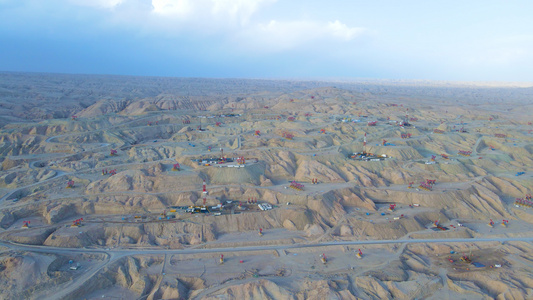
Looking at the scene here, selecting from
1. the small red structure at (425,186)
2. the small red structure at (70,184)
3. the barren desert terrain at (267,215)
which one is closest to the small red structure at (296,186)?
the barren desert terrain at (267,215)

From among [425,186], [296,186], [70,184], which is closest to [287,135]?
[296,186]

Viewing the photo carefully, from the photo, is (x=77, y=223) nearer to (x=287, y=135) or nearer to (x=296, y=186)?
(x=296, y=186)

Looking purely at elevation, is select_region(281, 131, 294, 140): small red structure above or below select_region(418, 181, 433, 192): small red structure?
above

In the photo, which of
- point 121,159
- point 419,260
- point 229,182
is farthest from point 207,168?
point 419,260

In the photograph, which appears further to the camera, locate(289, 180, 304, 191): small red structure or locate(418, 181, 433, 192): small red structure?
locate(418, 181, 433, 192): small red structure

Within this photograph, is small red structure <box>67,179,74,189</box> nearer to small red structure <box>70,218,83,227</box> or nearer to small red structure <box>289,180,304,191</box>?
small red structure <box>70,218,83,227</box>

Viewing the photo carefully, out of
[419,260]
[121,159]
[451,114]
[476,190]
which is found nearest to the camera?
[419,260]

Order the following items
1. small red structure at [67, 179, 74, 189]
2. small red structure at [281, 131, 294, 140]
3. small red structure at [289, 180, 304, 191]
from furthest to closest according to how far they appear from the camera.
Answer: small red structure at [281, 131, 294, 140]
small red structure at [289, 180, 304, 191]
small red structure at [67, 179, 74, 189]

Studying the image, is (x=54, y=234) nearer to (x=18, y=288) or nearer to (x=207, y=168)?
(x=18, y=288)

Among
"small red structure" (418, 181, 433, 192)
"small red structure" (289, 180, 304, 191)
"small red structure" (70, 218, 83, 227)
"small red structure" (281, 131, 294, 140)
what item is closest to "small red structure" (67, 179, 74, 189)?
"small red structure" (70, 218, 83, 227)
